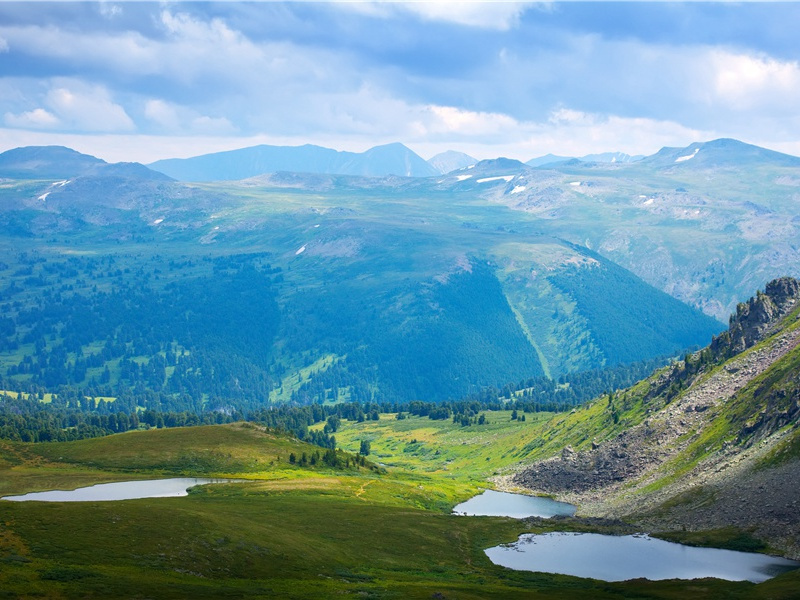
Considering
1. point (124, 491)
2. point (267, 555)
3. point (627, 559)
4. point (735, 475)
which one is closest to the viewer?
point (267, 555)

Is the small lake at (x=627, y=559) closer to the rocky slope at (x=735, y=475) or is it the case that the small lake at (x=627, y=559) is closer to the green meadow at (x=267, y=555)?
the green meadow at (x=267, y=555)

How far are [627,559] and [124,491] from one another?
286 feet

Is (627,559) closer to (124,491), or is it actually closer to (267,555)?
(267,555)

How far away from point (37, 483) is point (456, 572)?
84.9m

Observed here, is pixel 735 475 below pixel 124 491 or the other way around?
the other way around

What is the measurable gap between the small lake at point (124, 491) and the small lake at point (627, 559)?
203 ft

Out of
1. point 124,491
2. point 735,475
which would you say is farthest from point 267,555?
point 735,475

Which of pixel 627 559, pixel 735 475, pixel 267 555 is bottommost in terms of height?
pixel 627 559

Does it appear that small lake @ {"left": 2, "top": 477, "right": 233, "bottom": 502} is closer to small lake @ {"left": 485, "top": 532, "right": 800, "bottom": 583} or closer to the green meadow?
the green meadow

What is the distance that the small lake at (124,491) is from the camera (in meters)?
154

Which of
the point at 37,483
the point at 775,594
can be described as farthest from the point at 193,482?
the point at 775,594

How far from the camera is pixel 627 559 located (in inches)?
5271

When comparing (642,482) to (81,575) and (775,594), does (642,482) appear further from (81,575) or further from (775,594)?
(81,575)

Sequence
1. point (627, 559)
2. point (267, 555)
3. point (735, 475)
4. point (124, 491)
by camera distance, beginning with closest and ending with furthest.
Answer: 1. point (267, 555)
2. point (627, 559)
3. point (735, 475)
4. point (124, 491)
